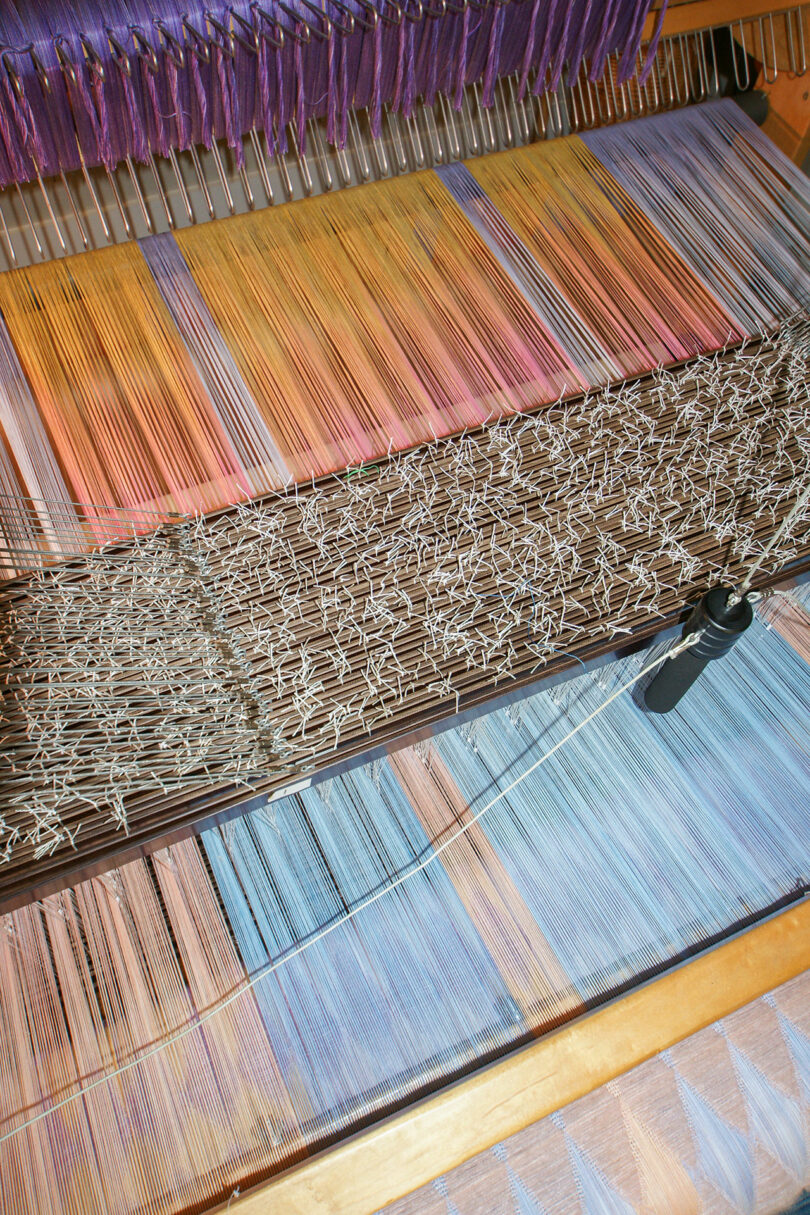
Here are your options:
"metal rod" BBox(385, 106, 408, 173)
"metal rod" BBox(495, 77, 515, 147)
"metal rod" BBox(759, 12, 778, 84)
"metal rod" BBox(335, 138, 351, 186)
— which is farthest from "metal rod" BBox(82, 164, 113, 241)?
"metal rod" BBox(759, 12, 778, 84)

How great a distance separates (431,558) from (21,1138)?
3.72 feet

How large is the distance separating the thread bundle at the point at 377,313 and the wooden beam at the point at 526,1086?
1095 mm

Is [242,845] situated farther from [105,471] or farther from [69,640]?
[105,471]

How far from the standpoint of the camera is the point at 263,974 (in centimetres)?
145

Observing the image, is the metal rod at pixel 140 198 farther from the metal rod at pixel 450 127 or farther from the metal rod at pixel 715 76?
the metal rod at pixel 715 76

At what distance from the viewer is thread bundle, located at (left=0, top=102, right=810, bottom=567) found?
170 cm

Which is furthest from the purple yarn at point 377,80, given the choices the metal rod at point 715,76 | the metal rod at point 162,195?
the metal rod at point 715,76

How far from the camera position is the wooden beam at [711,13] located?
1974 mm

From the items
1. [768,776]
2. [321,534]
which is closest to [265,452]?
[321,534]

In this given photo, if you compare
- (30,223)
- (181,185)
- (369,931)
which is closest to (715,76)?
(181,185)

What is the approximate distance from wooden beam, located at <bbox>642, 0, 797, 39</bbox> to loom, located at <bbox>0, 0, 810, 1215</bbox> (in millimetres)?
10

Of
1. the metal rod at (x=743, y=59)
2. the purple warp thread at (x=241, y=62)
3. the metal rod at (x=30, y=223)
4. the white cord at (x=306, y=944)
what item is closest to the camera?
the white cord at (x=306, y=944)

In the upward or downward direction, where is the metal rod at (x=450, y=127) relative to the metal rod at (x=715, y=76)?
upward

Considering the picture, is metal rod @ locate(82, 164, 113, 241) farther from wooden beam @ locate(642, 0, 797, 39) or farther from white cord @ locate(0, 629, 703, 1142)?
white cord @ locate(0, 629, 703, 1142)
